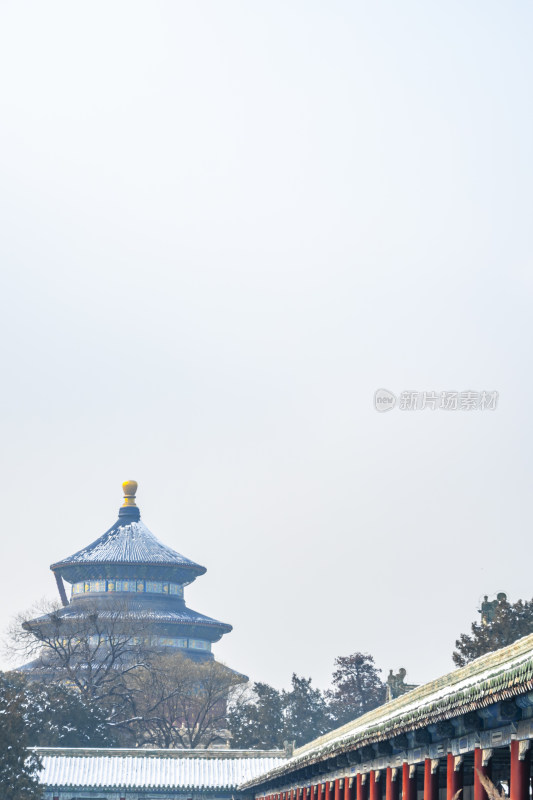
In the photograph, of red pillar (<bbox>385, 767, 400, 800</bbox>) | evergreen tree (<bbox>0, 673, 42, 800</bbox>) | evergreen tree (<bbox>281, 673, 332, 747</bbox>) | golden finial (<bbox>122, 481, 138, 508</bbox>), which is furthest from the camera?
golden finial (<bbox>122, 481, 138, 508</bbox>)

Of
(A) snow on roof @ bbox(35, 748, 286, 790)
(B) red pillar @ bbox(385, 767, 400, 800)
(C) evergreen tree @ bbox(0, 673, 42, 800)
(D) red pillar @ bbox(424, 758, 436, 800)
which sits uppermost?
(A) snow on roof @ bbox(35, 748, 286, 790)

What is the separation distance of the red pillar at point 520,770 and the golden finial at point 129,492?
4718 inches

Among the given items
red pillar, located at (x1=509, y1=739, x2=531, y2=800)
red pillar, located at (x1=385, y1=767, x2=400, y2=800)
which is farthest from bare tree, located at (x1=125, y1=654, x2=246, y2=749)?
red pillar, located at (x1=509, y1=739, x2=531, y2=800)

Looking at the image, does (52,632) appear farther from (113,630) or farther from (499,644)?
(499,644)

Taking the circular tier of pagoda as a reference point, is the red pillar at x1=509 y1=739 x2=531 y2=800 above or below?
below

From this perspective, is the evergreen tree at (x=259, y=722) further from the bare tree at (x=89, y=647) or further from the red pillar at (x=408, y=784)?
the red pillar at (x=408, y=784)

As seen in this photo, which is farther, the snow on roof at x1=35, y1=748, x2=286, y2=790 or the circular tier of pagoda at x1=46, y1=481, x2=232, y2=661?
the circular tier of pagoda at x1=46, y1=481, x2=232, y2=661

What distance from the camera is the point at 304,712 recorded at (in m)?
118

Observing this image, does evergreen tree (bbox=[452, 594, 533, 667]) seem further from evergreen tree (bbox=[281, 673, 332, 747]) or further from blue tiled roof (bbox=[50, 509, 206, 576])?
blue tiled roof (bbox=[50, 509, 206, 576])

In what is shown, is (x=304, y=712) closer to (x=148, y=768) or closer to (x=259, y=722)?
(x=259, y=722)

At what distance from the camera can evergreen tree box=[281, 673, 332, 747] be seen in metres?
116

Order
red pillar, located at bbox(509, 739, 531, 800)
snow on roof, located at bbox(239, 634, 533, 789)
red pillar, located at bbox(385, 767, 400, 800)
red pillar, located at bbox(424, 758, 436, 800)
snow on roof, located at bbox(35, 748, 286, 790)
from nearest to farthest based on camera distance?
1. snow on roof, located at bbox(239, 634, 533, 789)
2. red pillar, located at bbox(509, 739, 531, 800)
3. red pillar, located at bbox(424, 758, 436, 800)
4. red pillar, located at bbox(385, 767, 400, 800)
5. snow on roof, located at bbox(35, 748, 286, 790)

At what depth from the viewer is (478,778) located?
76.1ft

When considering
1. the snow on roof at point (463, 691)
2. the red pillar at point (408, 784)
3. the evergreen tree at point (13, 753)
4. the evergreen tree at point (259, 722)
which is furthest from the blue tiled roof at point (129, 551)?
the red pillar at point (408, 784)
